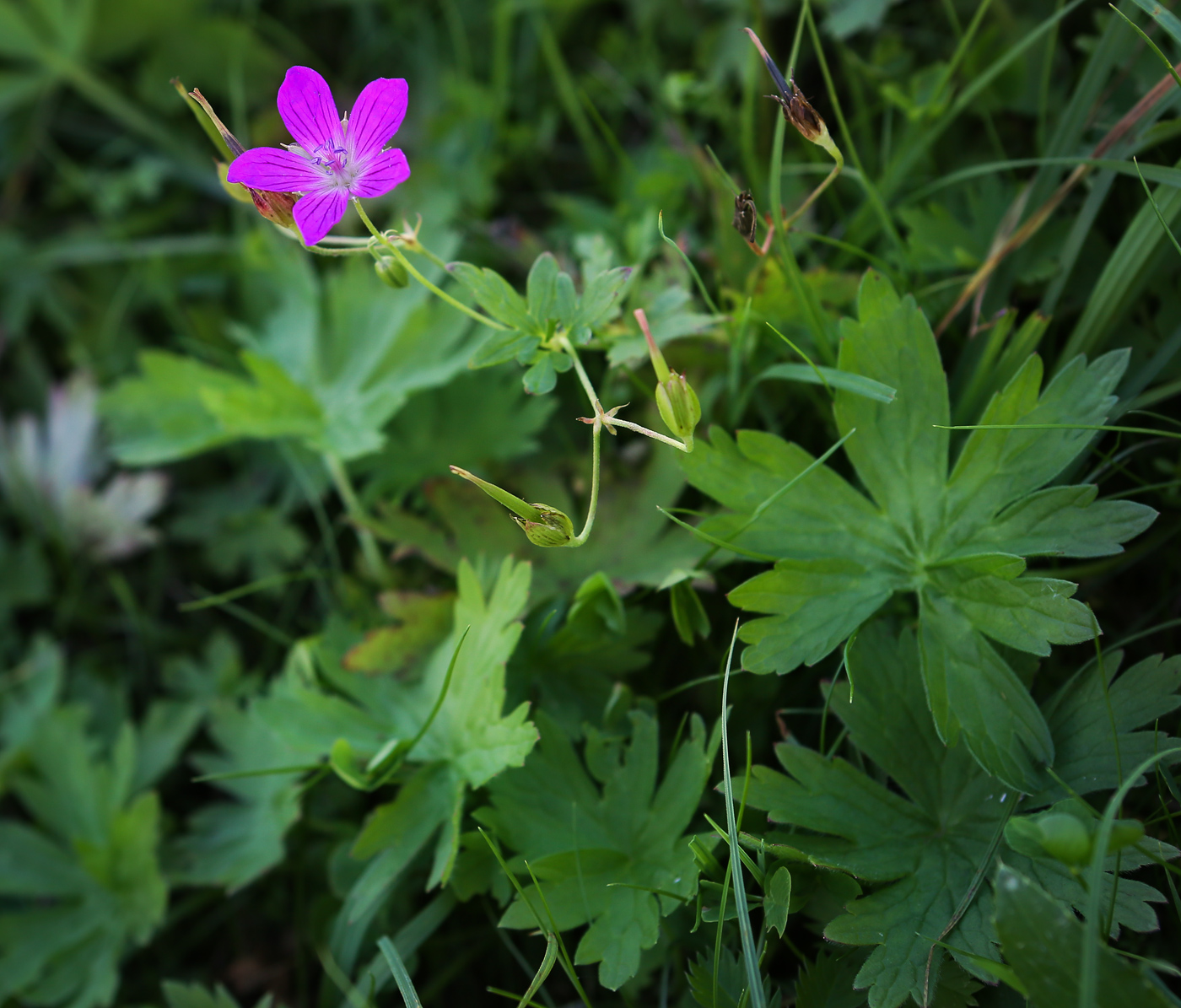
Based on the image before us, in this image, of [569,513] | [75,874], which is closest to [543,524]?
[569,513]

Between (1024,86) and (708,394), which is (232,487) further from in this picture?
(1024,86)

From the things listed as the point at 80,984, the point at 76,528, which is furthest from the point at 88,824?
the point at 76,528

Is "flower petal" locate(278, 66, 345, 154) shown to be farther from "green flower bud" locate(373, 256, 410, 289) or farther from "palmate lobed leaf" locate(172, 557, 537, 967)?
"palmate lobed leaf" locate(172, 557, 537, 967)

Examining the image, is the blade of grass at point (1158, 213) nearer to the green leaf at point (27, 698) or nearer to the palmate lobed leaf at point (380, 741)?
the palmate lobed leaf at point (380, 741)

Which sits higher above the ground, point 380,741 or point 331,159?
point 331,159

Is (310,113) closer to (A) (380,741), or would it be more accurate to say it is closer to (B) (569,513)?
(B) (569,513)

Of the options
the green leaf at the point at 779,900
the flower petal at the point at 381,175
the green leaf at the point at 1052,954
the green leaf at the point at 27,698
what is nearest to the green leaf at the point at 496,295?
the flower petal at the point at 381,175

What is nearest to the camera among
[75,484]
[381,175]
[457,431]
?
[381,175]
